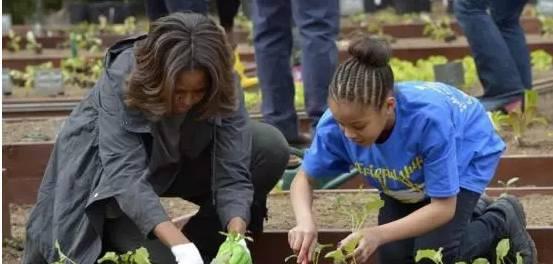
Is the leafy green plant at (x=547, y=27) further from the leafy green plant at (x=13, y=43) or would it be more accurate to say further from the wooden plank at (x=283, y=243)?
the wooden plank at (x=283, y=243)

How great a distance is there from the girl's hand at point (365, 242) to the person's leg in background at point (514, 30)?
3.01m

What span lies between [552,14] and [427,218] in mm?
9330

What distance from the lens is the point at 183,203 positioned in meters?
5.03

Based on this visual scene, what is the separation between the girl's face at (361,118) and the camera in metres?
3.40

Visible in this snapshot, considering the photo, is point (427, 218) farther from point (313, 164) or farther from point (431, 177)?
point (313, 164)

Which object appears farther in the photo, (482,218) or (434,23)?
(434,23)

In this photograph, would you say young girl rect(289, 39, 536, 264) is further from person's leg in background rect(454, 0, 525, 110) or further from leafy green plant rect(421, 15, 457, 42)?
leafy green plant rect(421, 15, 457, 42)

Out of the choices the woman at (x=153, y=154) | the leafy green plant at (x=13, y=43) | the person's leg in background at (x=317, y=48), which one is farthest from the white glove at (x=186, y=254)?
the leafy green plant at (x=13, y=43)

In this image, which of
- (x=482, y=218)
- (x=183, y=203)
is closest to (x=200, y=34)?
(x=482, y=218)

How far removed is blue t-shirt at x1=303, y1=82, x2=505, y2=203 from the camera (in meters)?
3.56

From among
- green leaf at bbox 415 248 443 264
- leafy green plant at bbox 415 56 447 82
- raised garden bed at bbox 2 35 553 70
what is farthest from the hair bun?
raised garden bed at bbox 2 35 553 70

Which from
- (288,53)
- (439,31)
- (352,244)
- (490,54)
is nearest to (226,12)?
(490,54)

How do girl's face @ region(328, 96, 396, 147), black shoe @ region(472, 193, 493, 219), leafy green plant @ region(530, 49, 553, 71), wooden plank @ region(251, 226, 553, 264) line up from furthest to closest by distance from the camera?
leafy green plant @ region(530, 49, 553, 71), wooden plank @ region(251, 226, 553, 264), black shoe @ region(472, 193, 493, 219), girl's face @ region(328, 96, 396, 147)

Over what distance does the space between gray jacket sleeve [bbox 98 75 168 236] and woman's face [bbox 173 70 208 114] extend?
17 centimetres
